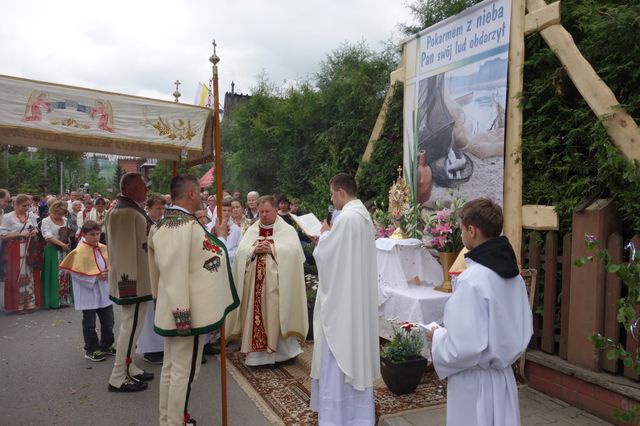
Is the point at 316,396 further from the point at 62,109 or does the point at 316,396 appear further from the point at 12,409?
the point at 62,109

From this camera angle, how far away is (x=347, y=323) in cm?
396

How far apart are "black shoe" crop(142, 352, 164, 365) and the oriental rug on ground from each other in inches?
37.2

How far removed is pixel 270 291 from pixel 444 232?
2144 millimetres

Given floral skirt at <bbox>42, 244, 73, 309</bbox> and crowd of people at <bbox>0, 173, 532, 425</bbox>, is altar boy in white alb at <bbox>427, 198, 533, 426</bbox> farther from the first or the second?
floral skirt at <bbox>42, 244, 73, 309</bbox>

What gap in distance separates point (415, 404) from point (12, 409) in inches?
146

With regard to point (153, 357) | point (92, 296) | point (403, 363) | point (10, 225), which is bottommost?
point (153, 357)

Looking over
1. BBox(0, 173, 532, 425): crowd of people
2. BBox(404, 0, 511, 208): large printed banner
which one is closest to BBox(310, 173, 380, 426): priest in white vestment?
BBox(0, 173, 532, 425): crowd of people

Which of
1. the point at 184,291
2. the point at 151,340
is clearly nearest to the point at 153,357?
the point at 151,340

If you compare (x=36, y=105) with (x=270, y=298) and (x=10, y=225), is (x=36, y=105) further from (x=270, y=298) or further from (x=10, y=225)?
(x=10, y=225)

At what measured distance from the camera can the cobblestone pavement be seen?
409 centimetres

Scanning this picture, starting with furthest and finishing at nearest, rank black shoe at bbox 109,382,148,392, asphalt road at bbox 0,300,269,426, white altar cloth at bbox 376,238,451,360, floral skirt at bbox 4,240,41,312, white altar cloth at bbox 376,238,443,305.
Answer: floral skirt at bbox 4,240,41,312
white altar cloth at bbox 376,238,443,305
white altar cloth at bbox 376,238,451,360
black shoe at bbox 109,382,148,392
asphalt road at bbox 0,300,269,426

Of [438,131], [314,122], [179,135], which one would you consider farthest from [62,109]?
[314,122]

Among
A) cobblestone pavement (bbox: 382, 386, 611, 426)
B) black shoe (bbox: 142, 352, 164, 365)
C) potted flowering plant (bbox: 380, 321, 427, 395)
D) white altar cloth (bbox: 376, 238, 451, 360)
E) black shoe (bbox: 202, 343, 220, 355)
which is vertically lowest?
black shoe (bbox: 142, 352, 164, 365)

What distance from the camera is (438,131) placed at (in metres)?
6.88
